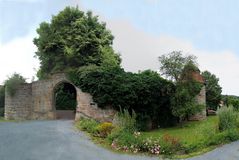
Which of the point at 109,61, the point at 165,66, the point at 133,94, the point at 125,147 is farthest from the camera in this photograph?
the point at 109,61

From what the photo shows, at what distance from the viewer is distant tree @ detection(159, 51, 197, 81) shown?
22516mm

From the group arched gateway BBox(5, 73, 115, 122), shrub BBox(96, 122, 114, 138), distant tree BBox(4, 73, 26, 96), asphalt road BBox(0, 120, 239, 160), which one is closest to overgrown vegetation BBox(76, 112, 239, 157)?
shrub BBox(96, 122, 114, 138)

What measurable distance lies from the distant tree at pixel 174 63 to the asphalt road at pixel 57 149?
8693 mm

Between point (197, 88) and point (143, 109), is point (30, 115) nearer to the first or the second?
point (143, 109)

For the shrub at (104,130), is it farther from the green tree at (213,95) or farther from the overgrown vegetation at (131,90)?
the green tree at (213,95)

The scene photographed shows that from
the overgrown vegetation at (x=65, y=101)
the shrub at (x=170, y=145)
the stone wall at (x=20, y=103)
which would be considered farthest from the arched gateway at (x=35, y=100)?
Result: the shrub at (x=170, y=145)

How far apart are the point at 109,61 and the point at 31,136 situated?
44.6 ft

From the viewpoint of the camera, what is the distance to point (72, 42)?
95.5 ft

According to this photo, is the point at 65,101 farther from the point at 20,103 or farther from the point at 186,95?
the point at 186,95

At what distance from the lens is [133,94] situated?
2075 centimetres

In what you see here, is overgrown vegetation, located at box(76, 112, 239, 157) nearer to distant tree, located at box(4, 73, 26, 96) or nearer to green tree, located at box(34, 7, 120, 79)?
distant tree, located at box(4, 73, 26, 96)

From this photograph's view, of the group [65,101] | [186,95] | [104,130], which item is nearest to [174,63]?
[186,95]

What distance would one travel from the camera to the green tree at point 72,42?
94.5 feet

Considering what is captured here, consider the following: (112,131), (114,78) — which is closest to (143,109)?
(114,78)
